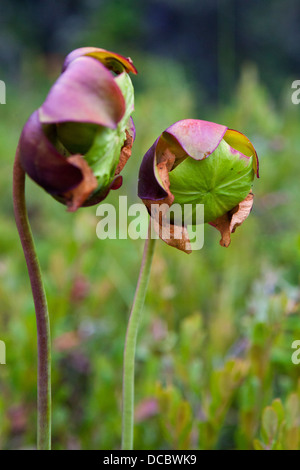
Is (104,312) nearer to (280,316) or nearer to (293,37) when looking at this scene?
(280,316)

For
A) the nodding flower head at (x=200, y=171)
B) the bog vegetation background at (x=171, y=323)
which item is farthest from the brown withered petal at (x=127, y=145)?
the bog vegetation background at (x=171, y=323)

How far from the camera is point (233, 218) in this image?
1.70 feet

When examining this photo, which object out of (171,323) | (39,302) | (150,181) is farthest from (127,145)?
(171,323)

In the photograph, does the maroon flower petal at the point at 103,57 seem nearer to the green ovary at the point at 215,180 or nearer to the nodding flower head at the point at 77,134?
the nodding flower head at the point at 77,134

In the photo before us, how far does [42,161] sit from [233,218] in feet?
0.68

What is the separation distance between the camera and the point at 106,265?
4.90 feet

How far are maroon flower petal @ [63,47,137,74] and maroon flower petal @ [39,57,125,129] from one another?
2 centimetres

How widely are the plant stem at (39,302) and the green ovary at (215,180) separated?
146 millimetres

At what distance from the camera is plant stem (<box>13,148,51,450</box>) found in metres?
0.44

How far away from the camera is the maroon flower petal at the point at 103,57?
0.45m

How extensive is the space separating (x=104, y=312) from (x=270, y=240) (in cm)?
64

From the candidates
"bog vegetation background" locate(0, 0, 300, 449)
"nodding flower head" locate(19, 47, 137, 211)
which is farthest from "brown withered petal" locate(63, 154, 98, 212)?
"bog vegetation background" locate(0, 0, 300, 449)

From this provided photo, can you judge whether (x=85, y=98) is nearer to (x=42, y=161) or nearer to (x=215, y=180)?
(x=42, y=161)

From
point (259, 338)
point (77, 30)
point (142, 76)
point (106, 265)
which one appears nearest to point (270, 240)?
point (106, 265)
